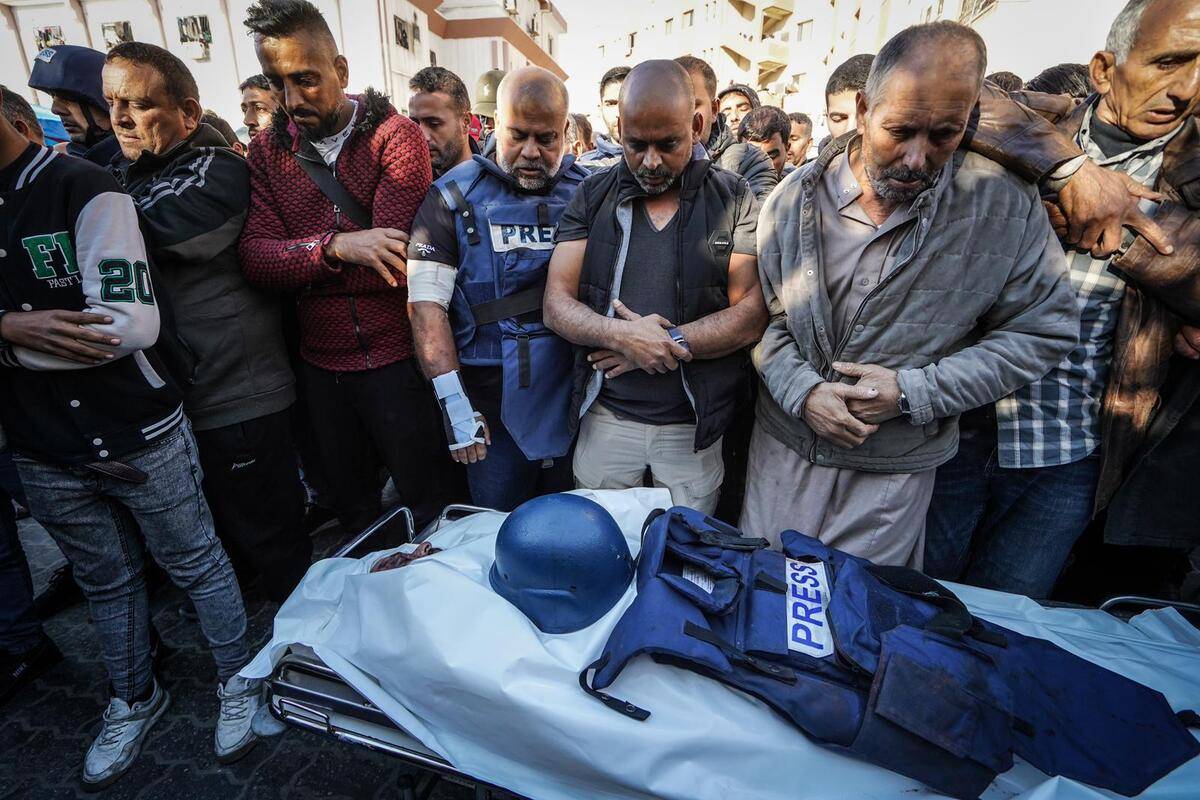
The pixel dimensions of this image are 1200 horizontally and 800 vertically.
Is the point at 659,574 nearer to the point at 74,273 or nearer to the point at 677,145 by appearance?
the point at 677,145

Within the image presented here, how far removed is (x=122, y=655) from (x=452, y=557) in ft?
5.35

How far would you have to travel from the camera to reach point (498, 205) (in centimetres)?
238

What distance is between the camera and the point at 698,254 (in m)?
2.12

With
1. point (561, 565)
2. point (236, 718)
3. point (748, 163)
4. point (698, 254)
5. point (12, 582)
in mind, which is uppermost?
point (748, 163)

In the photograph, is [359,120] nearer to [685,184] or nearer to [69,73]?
[685,184]

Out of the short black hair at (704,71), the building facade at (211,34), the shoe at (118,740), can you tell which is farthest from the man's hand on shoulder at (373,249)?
the building facade at (211,34)

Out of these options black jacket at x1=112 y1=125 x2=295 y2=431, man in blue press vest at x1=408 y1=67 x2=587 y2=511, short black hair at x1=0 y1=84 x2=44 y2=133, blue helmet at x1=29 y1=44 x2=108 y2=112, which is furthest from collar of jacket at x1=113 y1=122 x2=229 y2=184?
short black hair at x1=0 y1=84 x2=44 y2=133

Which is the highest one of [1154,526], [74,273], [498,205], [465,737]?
[498,205]

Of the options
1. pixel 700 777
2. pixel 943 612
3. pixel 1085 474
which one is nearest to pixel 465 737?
pixel 700 777

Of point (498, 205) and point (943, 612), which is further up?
point (498, 205)

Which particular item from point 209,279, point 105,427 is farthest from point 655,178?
point 105,427

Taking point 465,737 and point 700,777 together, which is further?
point 465,737

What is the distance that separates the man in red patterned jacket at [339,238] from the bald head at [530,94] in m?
0.52

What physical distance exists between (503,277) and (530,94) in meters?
0.75
